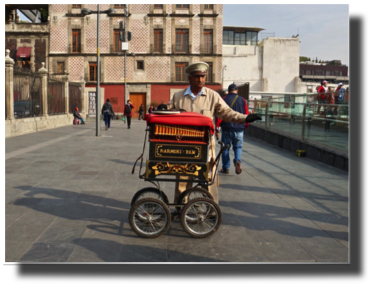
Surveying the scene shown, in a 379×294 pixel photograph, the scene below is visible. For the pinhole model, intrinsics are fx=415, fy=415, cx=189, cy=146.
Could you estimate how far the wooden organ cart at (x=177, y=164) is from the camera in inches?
175

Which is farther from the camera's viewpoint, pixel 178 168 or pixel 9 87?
pixel 9 87

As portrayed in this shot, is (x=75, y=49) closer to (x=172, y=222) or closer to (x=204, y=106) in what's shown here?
(x=204, y=106)

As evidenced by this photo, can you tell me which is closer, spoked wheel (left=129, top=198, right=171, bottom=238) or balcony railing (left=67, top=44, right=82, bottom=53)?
spoked wheel (left=129, top=198, right=171, bottom=238)

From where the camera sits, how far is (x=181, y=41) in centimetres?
4084

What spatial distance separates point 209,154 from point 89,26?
3873cm

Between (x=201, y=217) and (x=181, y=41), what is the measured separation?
124 feet

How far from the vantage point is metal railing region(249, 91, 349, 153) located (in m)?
10.2

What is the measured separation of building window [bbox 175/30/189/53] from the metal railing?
25.2 meters

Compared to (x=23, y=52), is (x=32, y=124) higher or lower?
lower

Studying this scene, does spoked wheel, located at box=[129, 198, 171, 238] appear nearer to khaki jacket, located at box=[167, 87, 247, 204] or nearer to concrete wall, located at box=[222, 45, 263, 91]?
khaki jacket, located at box=[167, 87, 247, 204]

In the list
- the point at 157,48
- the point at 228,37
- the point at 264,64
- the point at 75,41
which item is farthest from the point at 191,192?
the point at 228,37

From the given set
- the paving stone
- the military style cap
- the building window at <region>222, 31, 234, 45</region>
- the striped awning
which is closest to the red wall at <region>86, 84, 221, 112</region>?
the striped awning

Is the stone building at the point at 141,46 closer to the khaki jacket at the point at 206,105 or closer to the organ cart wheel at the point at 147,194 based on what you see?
the khaki jacket at the point at 206,105

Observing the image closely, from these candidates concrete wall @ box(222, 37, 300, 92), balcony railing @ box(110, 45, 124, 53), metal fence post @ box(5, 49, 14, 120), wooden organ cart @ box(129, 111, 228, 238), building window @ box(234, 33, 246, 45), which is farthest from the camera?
building window @ box(234, 33, 246, 45)
